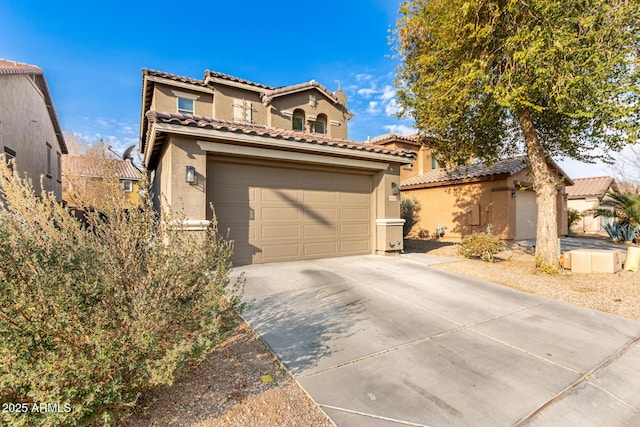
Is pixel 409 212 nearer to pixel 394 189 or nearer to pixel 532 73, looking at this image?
pixel 394 189

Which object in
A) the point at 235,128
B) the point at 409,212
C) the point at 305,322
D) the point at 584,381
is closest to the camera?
the point at 584,381

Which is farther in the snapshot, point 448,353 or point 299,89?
point 299,89

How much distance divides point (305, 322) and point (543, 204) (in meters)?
7.40

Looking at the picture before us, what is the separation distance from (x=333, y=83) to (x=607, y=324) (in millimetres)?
13218

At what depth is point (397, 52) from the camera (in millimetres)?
8445

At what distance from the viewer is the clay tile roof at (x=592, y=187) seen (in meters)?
21.5

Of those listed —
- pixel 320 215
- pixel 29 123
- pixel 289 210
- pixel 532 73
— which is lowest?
pixel 320 215

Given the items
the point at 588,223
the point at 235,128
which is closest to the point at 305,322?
the point at 235,128

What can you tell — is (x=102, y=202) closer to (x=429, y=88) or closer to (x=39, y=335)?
(x=39, y=335)

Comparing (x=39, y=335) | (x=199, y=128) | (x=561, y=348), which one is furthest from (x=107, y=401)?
(x=199, y=128)

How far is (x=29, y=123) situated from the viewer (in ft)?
37.6

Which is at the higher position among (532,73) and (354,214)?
(532,73)

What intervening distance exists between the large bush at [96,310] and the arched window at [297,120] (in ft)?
35.8

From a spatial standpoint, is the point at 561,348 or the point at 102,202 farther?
the point at 561,348
